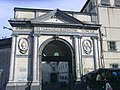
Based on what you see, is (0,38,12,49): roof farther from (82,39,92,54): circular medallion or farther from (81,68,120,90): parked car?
(81,68,120,90): parked car

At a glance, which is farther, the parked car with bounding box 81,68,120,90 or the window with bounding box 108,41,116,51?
the window with bounding box 108,41,116,51

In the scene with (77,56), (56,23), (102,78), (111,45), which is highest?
(56,23)

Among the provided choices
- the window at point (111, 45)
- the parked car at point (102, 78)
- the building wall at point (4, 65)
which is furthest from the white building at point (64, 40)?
the building wall at point (4, 65)

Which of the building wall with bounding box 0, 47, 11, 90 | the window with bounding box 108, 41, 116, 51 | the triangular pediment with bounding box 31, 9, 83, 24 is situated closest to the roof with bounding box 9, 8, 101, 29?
the triangular pediment with bounding box 31, 9, 83, 24

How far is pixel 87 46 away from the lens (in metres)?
23.3

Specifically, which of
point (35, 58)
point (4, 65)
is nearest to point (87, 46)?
point (35, 58)

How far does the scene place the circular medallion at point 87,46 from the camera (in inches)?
910

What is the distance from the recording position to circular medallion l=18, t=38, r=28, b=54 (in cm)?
2166

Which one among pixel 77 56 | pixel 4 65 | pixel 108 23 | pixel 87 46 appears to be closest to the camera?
pixel 77 56

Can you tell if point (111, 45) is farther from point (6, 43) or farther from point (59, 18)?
point (6, 43)

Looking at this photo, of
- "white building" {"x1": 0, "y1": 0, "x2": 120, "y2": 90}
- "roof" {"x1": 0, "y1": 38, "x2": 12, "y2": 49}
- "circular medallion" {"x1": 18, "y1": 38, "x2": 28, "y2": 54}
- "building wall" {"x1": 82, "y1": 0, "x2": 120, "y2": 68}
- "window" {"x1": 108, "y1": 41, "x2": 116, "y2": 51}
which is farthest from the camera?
"roof" {"x1": 0, "y1": 38, "x2": 12, "y2": 49}

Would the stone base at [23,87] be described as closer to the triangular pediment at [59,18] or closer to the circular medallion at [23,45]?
the circular medallion at [23,45]

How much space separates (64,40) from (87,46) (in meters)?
2.88

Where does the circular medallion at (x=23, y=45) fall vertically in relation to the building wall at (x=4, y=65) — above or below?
above
